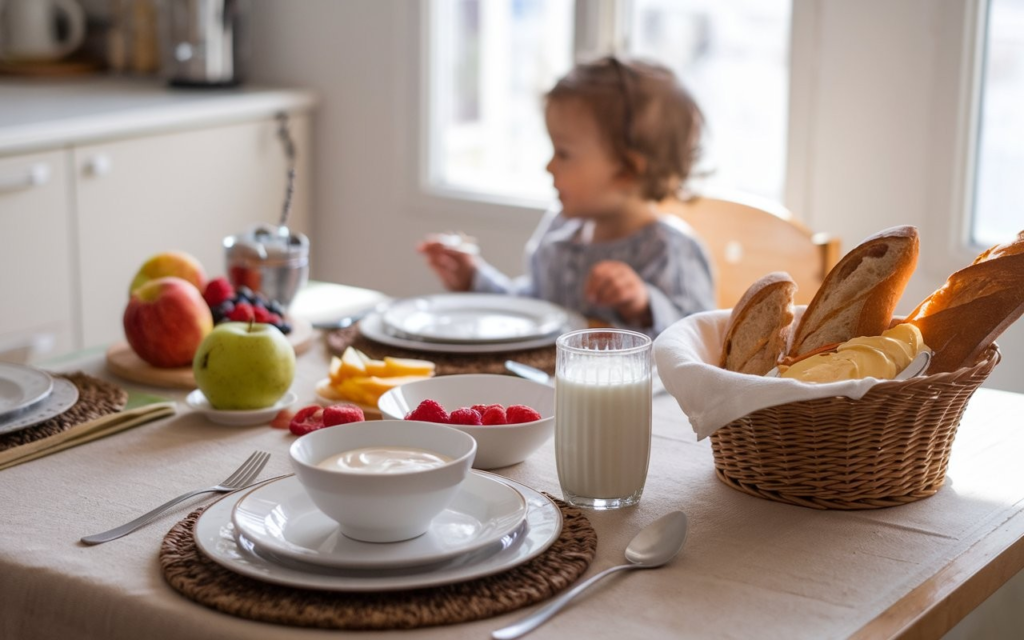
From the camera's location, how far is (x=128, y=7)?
3.15 m

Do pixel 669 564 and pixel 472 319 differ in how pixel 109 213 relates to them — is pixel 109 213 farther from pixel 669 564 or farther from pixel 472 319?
pixel 669 564

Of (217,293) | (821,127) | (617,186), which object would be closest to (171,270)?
(217,293)

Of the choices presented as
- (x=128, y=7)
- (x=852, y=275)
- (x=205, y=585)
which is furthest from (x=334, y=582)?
(x=128, y=7)

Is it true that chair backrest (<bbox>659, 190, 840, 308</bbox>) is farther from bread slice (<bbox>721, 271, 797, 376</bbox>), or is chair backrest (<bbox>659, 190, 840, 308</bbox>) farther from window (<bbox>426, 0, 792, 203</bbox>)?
bread slice (<bbox>721, 271, 797, 376</bbox>)

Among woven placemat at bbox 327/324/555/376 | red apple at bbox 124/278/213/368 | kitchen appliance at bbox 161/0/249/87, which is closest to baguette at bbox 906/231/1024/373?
woven placemat at bbox 327/324/555/376

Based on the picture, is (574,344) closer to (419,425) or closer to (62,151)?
(419,425)

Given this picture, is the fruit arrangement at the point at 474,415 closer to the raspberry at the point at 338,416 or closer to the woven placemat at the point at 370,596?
the raspberry at the point at 338,416

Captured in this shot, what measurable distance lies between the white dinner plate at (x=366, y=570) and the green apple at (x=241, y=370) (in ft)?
1.01

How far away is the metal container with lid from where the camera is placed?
1.64 metres

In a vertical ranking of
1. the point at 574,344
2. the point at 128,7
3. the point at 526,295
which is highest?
the point at 128,7

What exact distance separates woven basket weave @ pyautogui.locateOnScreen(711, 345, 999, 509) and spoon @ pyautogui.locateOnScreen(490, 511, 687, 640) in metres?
0.12

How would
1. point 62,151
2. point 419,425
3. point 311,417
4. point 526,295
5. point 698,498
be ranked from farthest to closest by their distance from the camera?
point 62,151
point 526,295
point 311,417
point 698,498
point 419,425

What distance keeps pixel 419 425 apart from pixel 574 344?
202mm

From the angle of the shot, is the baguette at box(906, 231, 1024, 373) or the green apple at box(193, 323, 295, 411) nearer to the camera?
the baguette at box(906, 231, 1024, 373)
